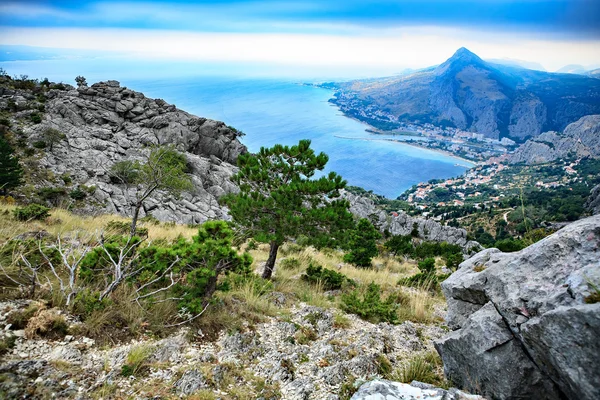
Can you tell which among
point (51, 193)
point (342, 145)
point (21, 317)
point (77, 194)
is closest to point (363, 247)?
point (21, 317)

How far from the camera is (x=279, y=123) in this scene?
6260 inches

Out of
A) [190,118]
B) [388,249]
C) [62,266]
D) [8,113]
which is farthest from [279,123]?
[62,266]

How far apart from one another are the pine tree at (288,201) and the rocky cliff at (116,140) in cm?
2232

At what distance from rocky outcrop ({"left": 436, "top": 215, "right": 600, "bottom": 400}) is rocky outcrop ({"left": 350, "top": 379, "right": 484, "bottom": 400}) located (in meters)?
0.43

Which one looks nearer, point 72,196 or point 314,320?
point 314,320

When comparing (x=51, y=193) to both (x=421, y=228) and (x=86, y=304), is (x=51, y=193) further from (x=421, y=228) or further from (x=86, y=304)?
(x=421, y=228)

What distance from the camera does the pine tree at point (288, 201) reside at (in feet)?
24.7

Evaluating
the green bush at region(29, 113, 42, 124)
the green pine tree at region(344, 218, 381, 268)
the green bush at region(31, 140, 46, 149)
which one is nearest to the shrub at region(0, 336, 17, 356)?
the green pine tree at region(344, 218, 381, 268)

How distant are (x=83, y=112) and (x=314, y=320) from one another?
5026 centimetres

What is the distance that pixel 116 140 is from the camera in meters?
40.1

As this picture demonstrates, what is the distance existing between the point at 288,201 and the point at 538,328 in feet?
18.4

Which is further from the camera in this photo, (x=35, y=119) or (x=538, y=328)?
(x=35, y=119)

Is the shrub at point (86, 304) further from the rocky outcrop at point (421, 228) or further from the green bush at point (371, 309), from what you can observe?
the rocky outcrop at point (421, 228)

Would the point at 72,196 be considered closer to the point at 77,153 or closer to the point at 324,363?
the point at 77,153
